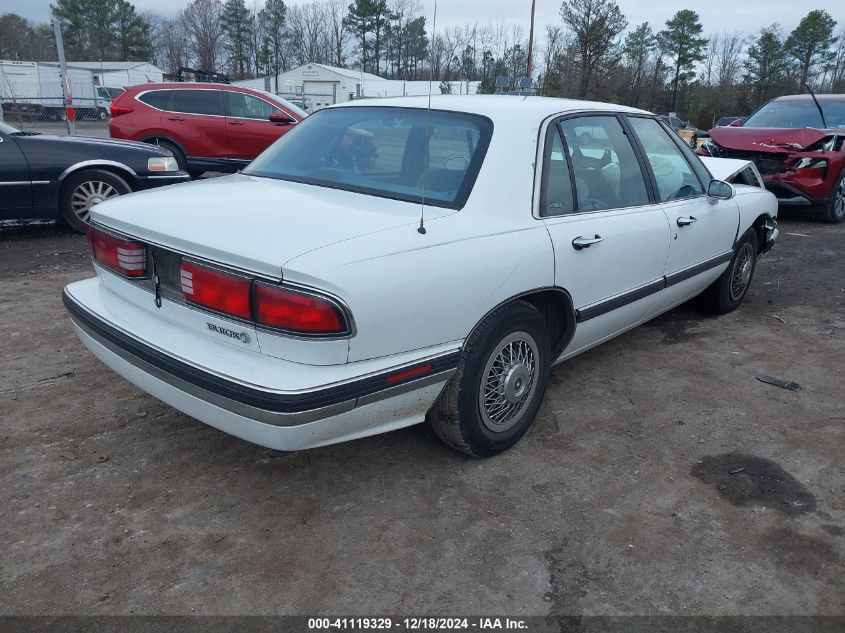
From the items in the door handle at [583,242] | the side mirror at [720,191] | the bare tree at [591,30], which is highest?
the bare tree at [591,30]

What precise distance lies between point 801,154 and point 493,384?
25.7 feet

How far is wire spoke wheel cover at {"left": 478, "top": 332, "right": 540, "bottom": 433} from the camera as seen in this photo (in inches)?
113

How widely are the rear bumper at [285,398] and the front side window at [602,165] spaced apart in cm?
129

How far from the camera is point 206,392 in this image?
238cm

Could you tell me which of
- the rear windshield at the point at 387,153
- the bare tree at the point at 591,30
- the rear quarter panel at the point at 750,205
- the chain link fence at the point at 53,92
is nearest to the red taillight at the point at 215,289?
the rear windshield at the point at 387,153

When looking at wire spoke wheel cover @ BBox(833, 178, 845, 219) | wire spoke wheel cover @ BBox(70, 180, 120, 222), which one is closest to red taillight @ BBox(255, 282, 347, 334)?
wire spoke wheel cover @ BBox(70, 180, 120, 222)

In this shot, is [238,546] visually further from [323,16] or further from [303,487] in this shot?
[323,16]

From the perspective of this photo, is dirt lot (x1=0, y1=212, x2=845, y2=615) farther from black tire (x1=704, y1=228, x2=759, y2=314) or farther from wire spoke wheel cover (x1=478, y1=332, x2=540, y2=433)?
black tire (x1=704, y1=228, x2=759, y2=314)

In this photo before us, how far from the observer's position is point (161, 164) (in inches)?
288

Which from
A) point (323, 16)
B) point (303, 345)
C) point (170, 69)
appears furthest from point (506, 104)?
point (170, 69)

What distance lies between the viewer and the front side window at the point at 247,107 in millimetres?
10523

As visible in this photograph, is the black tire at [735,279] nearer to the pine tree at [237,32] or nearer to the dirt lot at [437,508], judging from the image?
the dirt lot at [437,508]

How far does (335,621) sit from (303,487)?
31.1 inches

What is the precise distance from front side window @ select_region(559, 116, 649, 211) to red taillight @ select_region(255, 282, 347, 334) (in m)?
1.58
